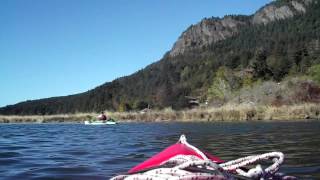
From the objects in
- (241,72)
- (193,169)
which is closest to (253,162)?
(193,169)

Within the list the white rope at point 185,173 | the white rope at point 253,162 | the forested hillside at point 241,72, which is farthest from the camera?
the forested hillside at point 241,72

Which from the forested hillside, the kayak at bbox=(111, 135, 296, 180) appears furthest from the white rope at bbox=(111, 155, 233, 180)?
the forested hillside

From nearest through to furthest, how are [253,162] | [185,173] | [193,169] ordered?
[185,173]
[193,169]
[253,162]

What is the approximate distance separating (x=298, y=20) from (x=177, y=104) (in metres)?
75.3

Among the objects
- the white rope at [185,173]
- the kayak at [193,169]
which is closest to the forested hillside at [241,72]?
the kayak at [193,169]

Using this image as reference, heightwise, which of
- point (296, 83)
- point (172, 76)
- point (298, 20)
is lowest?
point (296, 83)

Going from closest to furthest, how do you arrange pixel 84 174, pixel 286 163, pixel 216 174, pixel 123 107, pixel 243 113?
1. pixel 216 174
2. pixel 84 174
3. pixel 286 163
4. pixel 243 113
5. pixel 123 107

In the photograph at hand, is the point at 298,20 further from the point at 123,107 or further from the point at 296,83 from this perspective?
the point at 296,83

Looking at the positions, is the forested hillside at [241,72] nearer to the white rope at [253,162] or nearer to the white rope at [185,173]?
the white rope at [253,162]

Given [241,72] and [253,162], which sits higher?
[241,72]

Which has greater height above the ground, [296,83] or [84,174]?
[296,83]

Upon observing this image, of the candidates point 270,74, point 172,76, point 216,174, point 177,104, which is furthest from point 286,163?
point 172,76

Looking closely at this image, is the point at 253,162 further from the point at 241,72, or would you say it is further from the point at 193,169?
the point at 241,72

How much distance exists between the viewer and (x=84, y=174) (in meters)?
7.91
